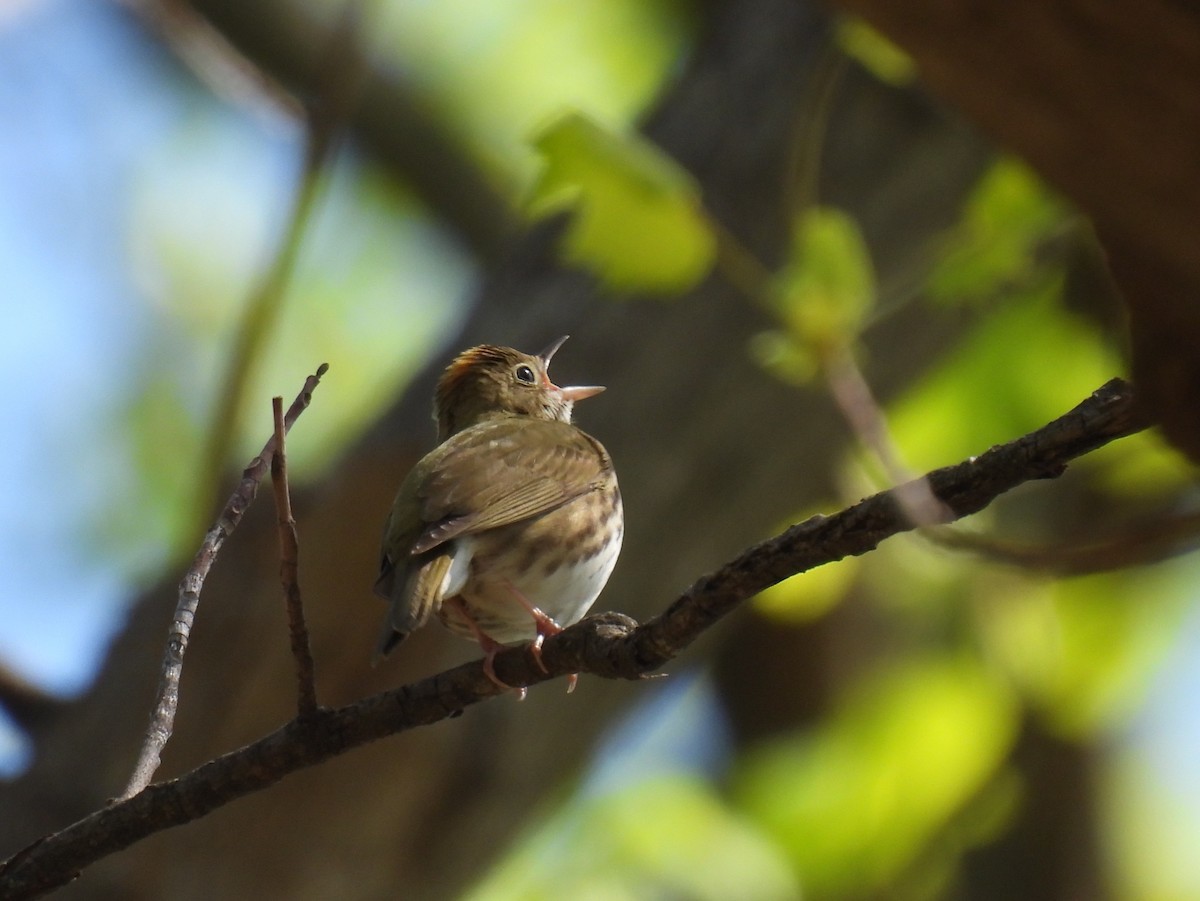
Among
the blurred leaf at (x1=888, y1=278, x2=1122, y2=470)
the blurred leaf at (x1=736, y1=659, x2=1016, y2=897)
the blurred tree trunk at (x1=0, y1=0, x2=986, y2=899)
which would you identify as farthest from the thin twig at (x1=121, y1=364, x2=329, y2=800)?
the blurred leaf at (x1=736, y1=659, x2=1016, y2=897)

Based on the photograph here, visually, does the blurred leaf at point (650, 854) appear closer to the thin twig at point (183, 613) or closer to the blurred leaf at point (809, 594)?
the blurred leaf at point (809, 594)

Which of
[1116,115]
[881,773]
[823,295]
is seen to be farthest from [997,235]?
[881,773]

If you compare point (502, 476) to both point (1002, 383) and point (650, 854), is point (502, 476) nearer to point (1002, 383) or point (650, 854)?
point (1002, 383)

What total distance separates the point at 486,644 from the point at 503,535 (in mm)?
658

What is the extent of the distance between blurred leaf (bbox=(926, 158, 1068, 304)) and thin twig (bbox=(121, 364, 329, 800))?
1782 millimetres

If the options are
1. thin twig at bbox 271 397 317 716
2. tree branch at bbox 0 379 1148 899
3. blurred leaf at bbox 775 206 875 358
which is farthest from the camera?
blurred leaf at bbox 775 206 875 358

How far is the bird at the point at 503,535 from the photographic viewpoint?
3729 millimetres

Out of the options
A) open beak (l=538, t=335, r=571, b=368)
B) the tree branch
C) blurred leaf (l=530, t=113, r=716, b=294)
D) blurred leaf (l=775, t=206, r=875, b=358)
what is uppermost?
open beak (l=538, t=335, r=571, b=368)

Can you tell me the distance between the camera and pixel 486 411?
5344 millimetres

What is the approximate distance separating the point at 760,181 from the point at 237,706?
2649 mm

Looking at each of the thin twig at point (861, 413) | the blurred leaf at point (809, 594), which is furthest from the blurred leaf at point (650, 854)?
the thin twig at point (861, 413)

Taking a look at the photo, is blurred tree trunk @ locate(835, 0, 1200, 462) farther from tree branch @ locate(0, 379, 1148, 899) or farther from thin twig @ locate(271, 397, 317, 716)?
thin twig @ locate(271, 397, 317, 716)

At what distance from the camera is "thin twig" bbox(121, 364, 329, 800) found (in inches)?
101

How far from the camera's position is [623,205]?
331cm
